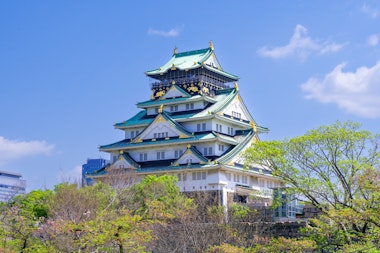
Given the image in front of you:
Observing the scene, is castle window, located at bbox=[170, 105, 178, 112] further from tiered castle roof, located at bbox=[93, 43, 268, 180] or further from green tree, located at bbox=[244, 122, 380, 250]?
green tree, located at bbox=[244, 122, 380, 250]

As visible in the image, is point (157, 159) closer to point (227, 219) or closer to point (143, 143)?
point (143, 143)

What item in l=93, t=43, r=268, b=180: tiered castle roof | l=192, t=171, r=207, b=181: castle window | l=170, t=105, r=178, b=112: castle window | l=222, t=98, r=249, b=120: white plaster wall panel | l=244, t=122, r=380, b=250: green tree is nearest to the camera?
l=244, t=122, r=380, b=250: green tree

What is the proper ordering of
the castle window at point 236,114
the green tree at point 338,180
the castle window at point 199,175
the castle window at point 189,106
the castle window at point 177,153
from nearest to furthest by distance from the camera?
1. the green tree at point 338,180
2. the castle window at point 199,175
3. the castle window at point 177,153
4. the castle window at point 189,106
5. the castle window at point 236,114

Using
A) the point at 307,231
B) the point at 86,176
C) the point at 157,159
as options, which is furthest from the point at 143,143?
the point at 307,231

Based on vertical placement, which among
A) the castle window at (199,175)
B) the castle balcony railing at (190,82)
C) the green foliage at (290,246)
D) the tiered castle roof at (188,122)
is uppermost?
the castle balcony railing at (190,82)

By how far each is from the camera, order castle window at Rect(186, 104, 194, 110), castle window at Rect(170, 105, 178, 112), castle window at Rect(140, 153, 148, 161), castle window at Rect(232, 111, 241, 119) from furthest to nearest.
Result: castle window at Rect(170, 105, 178, 112), castle window at Rect(232, 111, 241, 119), castle window at Rect(186, 104, 194, 110), castle window at Rect(140, 153, 148, 161)

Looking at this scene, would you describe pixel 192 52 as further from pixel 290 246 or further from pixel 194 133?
pixel 290 246

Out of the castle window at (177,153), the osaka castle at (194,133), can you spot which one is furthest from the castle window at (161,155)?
the castle window at (177,153)

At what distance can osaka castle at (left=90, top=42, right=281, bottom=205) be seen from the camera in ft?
186

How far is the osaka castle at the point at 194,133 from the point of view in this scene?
186 feet

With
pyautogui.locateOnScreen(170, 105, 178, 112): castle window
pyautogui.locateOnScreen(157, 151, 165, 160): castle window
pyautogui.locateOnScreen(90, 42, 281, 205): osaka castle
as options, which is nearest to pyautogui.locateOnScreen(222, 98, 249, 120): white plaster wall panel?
pyautogui.locateOnScreen(90, 42, 281, 205): osaka castle

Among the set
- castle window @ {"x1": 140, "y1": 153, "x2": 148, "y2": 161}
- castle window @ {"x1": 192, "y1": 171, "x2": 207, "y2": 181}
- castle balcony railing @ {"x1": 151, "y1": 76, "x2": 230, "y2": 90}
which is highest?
castle balcony railing @ {"x1": 151, "y1": 76, "x2": 230, "y2": 90}

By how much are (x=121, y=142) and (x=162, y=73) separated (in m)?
8.36

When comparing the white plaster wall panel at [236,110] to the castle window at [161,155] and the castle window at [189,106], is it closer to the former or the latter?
the castle window at [189,106]
